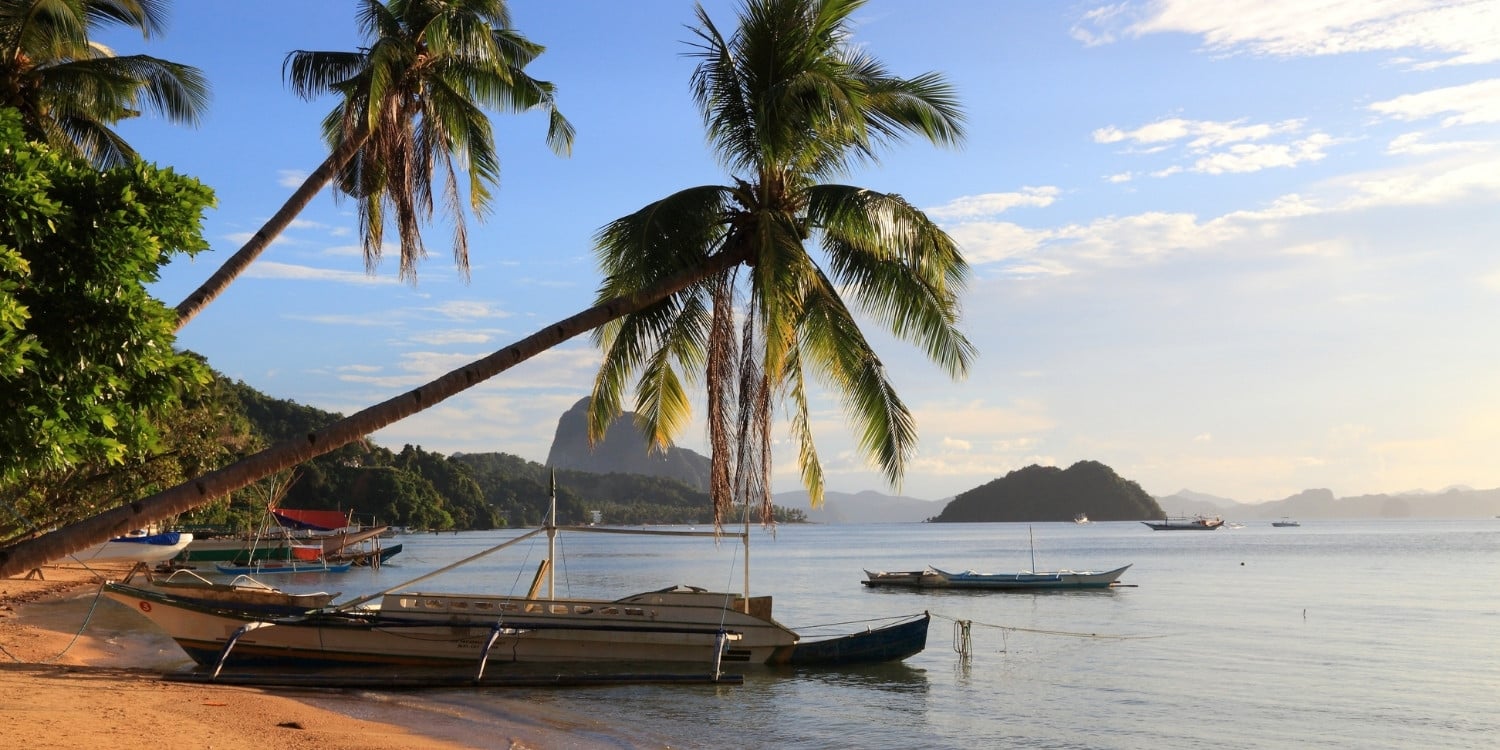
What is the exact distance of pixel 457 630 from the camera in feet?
60.4

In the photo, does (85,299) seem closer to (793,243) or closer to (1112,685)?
(793,243)

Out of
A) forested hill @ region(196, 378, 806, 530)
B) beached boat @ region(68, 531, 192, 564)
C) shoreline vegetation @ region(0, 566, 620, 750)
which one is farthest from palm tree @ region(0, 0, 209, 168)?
beached boat @ region(68, 531, 192, 564)

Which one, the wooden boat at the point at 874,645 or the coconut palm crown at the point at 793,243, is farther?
the wooden boat at the point at 874,645

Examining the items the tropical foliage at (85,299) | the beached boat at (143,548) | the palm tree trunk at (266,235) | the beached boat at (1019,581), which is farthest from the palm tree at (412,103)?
the beached boat at (143,548)

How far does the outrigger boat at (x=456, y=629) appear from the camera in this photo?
59.4ft

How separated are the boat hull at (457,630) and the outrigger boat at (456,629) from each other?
2 centimetres

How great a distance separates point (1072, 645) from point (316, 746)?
20.5 m

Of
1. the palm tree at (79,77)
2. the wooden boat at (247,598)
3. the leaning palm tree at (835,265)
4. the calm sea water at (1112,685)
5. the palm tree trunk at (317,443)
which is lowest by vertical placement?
the calm sea water at (1112,685)

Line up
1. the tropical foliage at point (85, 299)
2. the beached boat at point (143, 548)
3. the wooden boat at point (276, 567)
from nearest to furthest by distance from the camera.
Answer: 1. the tropical foliage at point (85, 299)
2. the beached boat at point (143, 548)
3. the wooden boat at point (276, 567)

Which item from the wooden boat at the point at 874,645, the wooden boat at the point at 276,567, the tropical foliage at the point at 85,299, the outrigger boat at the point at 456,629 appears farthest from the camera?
the wooden boat at the point at 276,567

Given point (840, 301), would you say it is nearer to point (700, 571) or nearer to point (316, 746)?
point (316, 746)

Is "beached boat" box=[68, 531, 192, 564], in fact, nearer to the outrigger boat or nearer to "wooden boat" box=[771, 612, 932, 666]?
the outrigger boat

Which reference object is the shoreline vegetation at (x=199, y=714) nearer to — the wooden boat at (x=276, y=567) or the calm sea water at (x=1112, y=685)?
the calm sea water at (x=1112, y=685)

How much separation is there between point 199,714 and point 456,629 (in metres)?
5.46
